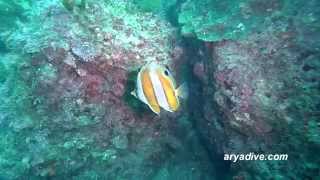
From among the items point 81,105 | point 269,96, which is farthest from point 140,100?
point 269,96

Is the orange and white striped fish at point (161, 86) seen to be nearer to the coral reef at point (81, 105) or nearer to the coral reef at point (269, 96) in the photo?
the coral reef at point (269, 96)

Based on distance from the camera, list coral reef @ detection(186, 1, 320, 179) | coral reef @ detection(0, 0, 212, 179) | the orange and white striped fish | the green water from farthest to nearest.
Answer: coral reef @ detection(0, 0, 212, 179), the green water, coral reef @ detection(186, 1, 320, 179), the orange and white striped fish

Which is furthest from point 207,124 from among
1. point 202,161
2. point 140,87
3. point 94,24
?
point 94,24

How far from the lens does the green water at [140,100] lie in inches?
133

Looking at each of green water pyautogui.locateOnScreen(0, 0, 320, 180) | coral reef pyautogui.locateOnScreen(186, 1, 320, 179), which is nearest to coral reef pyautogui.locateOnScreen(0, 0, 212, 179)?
green water pyautogui.locateOnScreen(0, 0, 320, 180)

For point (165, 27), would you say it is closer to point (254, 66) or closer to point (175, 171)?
point (254, 66)

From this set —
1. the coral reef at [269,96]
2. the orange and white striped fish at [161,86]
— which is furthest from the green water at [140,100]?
the orange and white striped fish at [161,86]

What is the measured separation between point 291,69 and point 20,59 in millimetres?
3707

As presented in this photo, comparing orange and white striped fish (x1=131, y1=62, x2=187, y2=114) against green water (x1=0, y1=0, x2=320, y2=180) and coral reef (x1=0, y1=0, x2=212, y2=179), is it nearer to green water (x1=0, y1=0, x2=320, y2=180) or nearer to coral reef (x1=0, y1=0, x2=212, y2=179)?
green water (x1=0, y1=0, x2=320, y2=180)

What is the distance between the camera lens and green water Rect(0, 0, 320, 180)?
3.38m

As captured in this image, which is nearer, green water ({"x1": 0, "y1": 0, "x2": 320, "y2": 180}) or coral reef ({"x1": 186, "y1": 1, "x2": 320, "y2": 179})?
coral reef ({"x1": 186, "y1": 1, "x2": 320, "y2": 179})

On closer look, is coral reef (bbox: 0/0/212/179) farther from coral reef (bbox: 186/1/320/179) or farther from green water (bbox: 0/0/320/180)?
coral reef (bbox: 186/1/320/179)

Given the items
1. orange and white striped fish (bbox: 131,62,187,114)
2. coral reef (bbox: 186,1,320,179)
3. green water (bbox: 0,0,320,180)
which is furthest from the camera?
green water (bbox: 0,0,320,180)

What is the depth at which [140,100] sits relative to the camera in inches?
148
